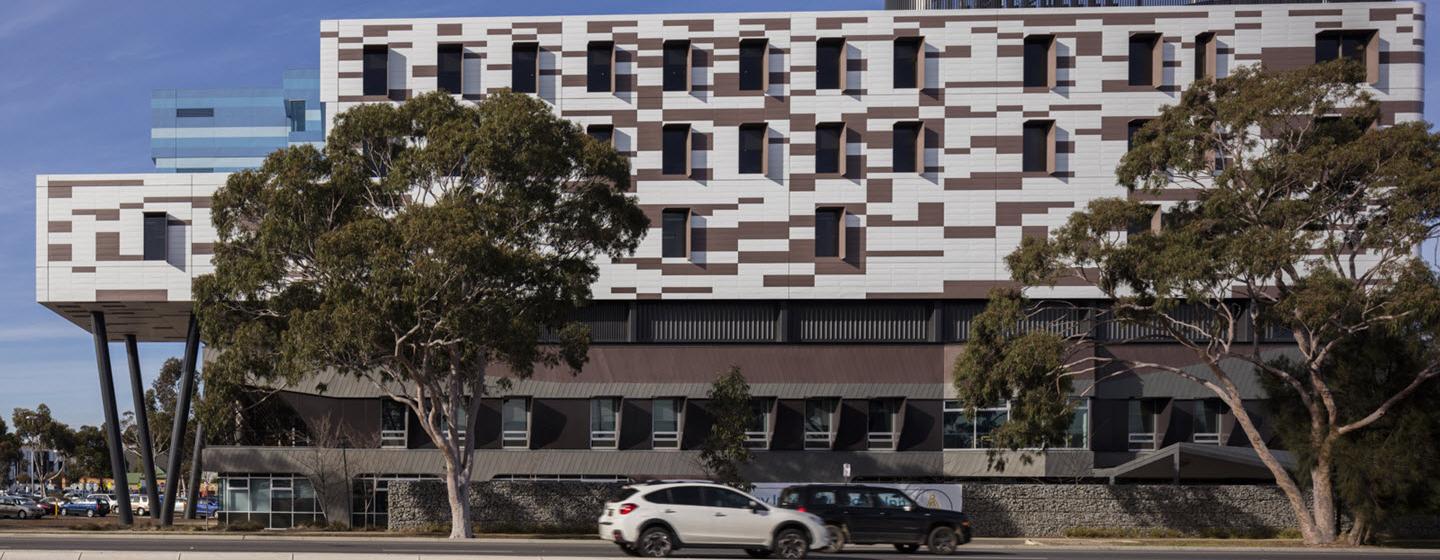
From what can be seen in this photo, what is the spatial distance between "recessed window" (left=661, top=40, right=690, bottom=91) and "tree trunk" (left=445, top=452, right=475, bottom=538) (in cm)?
2003

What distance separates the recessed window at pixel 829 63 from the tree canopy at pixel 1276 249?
1651 cm

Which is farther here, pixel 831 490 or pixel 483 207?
pixel 483 207

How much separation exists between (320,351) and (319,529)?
51.4 ft

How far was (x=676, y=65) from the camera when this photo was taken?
195 ft

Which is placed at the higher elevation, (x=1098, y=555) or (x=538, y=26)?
A: (x=538, y=26)

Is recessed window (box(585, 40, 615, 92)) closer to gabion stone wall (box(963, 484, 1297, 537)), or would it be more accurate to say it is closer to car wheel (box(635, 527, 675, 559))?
gabion stone wall (box(963, 484, 1297, 537))

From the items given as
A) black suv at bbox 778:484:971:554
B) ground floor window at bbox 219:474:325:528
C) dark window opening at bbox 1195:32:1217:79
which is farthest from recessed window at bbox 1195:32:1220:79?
ground floor window at bbox 219:474:325:528

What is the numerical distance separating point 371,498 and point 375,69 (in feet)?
58.7

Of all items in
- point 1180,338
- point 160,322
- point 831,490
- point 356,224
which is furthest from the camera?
point 160,322

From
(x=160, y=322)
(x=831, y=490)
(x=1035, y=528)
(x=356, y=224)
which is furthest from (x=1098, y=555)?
(x=160, y=322)

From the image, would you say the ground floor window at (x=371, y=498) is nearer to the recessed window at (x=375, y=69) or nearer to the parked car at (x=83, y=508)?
the recessed window at (x=375, y=69)

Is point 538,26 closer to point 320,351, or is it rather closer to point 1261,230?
point 320,351

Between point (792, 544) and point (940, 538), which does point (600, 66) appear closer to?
point (940, 538)

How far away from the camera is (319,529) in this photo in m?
54.4
